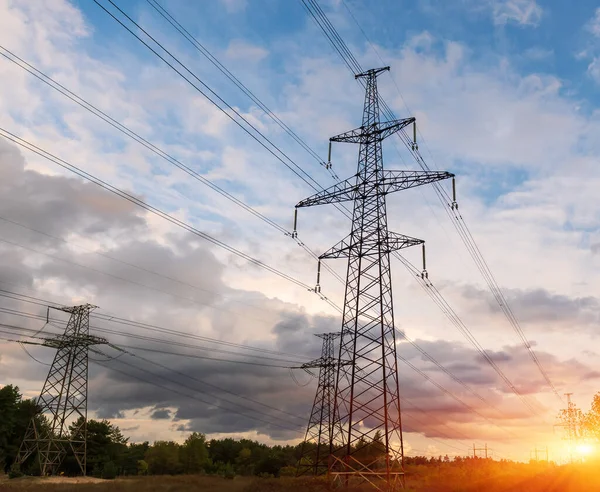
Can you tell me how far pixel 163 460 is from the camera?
121 meters

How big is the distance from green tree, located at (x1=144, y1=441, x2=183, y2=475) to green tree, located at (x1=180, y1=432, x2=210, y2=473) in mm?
1503

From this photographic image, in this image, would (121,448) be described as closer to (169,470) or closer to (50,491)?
(169,470)

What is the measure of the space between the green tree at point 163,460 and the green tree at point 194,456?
1503mm

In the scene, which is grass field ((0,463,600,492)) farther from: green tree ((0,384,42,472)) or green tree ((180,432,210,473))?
green tree ((180,432,210,473))

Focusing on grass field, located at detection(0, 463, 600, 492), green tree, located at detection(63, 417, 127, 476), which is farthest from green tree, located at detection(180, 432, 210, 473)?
grass field, located at detection(0, 463, 600, 492)

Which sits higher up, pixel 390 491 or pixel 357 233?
pixel 357 233

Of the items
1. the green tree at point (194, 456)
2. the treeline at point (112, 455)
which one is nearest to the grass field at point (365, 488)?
the treeline at point (112, 455)

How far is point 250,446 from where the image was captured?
133 metres

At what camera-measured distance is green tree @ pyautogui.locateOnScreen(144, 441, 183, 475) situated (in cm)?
11400

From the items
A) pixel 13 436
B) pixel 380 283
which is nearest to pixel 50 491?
pixel 380 283

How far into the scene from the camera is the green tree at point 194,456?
112m

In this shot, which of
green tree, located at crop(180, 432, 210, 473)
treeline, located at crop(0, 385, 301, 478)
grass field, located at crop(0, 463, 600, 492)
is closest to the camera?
grass field, located at crop(0, 463, 600, 492)

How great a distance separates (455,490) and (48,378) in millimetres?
42812

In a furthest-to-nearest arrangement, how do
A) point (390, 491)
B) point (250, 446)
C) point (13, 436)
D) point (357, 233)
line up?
point (250, 446)
point (13, 436)
point (357, 233)
point (390, 491)
